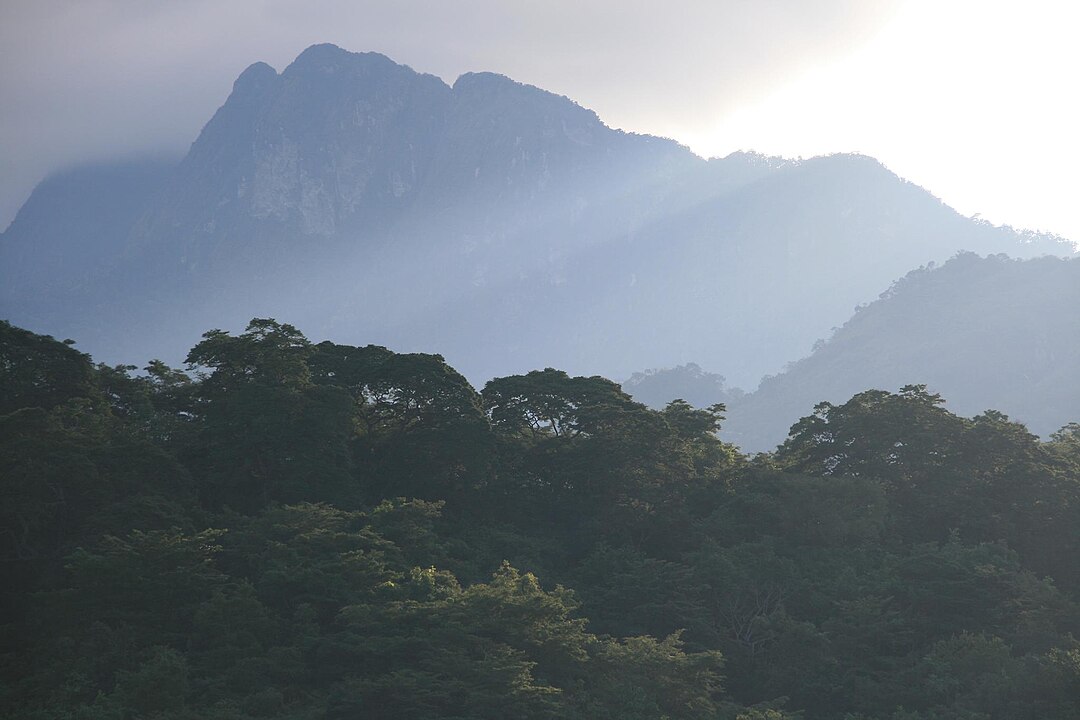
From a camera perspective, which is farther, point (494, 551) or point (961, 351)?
point (961, 351)

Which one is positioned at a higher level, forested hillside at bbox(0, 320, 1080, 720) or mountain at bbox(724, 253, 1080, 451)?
mountain at bbox(724, 253, 1080, 451)

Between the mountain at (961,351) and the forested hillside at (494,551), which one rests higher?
the mountain at (961,351)

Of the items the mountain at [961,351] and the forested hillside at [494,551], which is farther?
the mountain at [961,351]

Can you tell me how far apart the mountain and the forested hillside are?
9319cm

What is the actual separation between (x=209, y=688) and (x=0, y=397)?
667 inches

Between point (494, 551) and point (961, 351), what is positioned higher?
point (961, 351)

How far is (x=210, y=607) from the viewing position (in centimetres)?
2505

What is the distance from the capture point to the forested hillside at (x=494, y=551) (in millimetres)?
24297

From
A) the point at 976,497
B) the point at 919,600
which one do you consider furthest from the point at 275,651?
the point at 976,497

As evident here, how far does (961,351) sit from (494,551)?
128594mm

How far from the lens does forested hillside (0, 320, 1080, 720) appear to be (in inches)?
957

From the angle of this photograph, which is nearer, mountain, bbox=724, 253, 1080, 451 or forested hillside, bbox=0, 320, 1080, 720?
forested hillside, bbox=0, 320, 1080, 720

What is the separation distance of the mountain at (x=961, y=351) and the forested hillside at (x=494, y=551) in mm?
93191

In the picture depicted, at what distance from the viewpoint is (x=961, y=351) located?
A: 145375 millimetres
